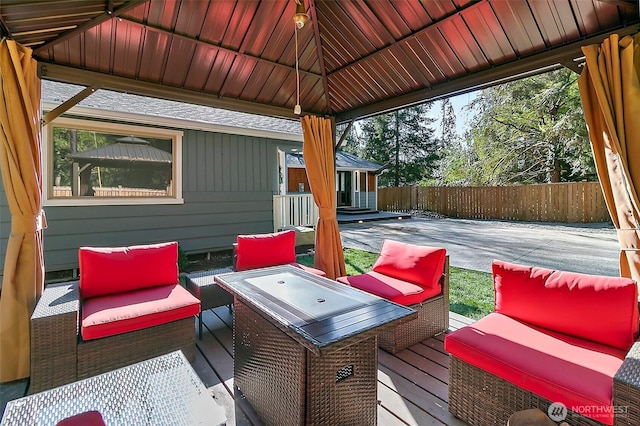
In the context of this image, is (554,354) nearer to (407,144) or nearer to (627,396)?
(627,396)

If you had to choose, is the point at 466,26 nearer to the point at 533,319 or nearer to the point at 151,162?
the point at 533,319

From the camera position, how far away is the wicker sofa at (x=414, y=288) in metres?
2.86

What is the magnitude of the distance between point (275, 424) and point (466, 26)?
354cm

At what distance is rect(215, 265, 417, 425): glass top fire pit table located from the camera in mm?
1689

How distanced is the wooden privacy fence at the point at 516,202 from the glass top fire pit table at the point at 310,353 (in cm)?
1232

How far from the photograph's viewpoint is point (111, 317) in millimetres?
2453

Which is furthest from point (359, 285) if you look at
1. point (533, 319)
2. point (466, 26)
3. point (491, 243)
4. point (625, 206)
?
point (491, 243)

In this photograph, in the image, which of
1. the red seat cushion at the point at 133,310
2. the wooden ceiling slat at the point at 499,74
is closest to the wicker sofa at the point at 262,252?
the red seat cushion at the point at 133,310

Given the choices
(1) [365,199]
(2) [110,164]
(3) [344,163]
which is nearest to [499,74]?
(2) [110,164]

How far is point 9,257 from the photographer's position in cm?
254

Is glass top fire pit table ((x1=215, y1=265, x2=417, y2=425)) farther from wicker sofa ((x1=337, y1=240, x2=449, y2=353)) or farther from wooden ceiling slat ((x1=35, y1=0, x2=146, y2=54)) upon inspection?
wooden ceiling slat ((x1=35, y1=0, x2=146, y2=54))

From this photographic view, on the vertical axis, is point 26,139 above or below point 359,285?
above

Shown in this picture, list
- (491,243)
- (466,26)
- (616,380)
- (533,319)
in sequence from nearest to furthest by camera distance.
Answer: (616,380), (533,319), (466,26), (491,243)

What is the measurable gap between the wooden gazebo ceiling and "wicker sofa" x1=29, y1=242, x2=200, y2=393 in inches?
75.8
